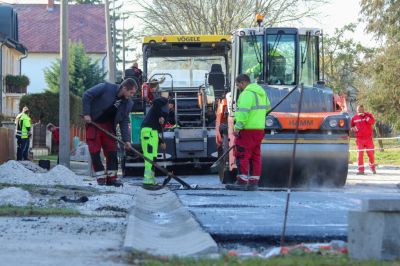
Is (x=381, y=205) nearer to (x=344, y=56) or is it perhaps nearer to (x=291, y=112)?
(x=291, y=112)

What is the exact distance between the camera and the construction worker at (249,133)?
12.9 meters

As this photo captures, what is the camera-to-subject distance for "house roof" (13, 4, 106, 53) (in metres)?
66.8

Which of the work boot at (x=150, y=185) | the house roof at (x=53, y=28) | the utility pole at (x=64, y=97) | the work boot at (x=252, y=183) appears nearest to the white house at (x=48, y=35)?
the house roof at (x=53, y=28)

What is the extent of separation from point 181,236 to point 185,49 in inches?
511

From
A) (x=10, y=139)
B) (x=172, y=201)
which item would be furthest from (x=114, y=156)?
(x=10, y=139)

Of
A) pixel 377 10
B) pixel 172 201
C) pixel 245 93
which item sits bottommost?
pixel 172 201

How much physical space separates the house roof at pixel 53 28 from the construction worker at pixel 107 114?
54219 millimetres

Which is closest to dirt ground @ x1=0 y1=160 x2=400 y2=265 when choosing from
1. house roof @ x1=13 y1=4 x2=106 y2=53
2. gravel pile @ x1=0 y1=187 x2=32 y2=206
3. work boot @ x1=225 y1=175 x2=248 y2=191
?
gravel pile @ x1=0 y1=187 x2=32 y2=206

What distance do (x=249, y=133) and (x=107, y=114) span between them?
2320 mm

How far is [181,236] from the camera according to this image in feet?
25.3

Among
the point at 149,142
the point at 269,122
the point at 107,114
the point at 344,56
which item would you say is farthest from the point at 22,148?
the point at 344,56

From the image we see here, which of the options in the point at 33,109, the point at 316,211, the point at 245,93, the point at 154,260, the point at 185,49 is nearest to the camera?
the point at 154,260

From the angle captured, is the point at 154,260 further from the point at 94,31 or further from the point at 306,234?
the point at 94,31

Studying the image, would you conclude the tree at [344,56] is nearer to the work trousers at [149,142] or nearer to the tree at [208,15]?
the tree at [208,15]
